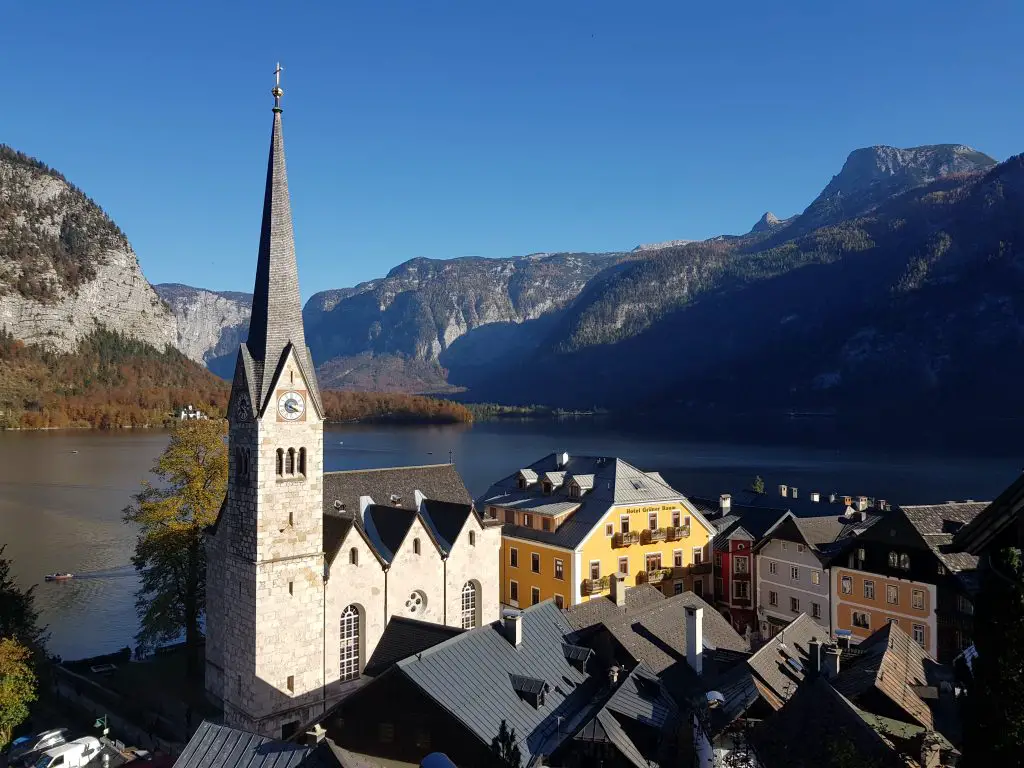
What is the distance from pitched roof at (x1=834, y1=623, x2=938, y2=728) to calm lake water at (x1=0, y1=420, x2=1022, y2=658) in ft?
130

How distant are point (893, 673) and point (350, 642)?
66.3ft

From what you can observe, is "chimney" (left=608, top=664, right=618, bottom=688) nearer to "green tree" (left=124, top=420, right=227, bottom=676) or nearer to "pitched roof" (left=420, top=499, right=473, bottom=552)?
"pitched roof" (left=420, top=499, right=473, bottom=552)

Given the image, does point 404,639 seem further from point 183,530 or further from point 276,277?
point 183,530

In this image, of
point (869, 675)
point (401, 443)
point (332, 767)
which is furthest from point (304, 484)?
point (401, 443)

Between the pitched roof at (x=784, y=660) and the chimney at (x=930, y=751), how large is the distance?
5176mm

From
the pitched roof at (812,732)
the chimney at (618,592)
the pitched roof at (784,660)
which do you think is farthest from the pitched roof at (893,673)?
the chimney at (618,592)

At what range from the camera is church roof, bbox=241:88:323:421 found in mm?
30859

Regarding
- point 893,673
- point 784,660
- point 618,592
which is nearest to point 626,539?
point 618,592

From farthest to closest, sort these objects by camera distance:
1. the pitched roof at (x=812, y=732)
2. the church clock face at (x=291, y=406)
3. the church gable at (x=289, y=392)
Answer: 1. the church clock face at (x=291, y=406)
2. the church gable at (x=289, y=392)
3. the pitched roof at (x=812, y=732)

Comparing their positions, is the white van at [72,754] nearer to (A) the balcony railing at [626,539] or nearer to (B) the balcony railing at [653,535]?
(A) the balcony railing at [626,539]

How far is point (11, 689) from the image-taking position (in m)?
28.5

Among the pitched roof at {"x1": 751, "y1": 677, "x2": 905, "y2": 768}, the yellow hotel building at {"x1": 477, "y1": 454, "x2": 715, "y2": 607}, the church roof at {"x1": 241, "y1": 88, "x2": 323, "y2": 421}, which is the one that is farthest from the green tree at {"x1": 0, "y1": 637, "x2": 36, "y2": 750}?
the yellow hotel building at {"x1": 477, "y1": 454, "x2": 715, "y2": 607}

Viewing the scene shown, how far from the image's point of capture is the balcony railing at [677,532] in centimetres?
4822

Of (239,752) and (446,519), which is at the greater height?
(446,519)
